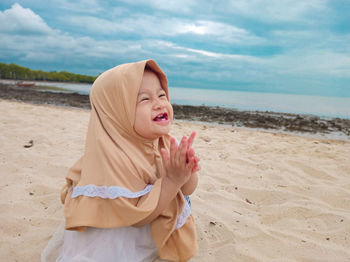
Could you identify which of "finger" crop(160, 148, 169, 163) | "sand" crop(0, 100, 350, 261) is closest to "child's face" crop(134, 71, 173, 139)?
"finger" crop(160, 148, 169, 163)

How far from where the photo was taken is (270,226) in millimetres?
2816

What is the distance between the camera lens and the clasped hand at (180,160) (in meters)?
1.69

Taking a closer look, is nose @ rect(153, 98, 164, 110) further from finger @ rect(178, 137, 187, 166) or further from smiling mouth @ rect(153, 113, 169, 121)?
finger @ rect(178, 137, 187, 166)

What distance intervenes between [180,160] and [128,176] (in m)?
0.39

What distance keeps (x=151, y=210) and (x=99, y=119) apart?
75 centimetres

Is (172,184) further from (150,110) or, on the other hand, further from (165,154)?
(150,110)

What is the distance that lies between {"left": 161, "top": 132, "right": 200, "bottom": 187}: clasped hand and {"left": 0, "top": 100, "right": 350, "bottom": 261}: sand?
94 centimetres

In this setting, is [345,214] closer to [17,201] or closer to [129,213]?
[129,213]

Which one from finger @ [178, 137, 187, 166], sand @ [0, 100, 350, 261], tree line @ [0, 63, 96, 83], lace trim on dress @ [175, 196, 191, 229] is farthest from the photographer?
tree line @ [0, 63, 96, 83]

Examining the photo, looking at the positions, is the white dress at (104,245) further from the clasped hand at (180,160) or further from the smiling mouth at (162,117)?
the smiling mouth at (162,117)

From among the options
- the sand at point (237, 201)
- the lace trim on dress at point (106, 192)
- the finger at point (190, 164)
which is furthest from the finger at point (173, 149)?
the sand at point (237, 201)

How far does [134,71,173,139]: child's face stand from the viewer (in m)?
1.88

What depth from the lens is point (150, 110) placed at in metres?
1.89

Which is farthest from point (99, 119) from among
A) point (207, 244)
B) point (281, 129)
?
point (281, 129)
